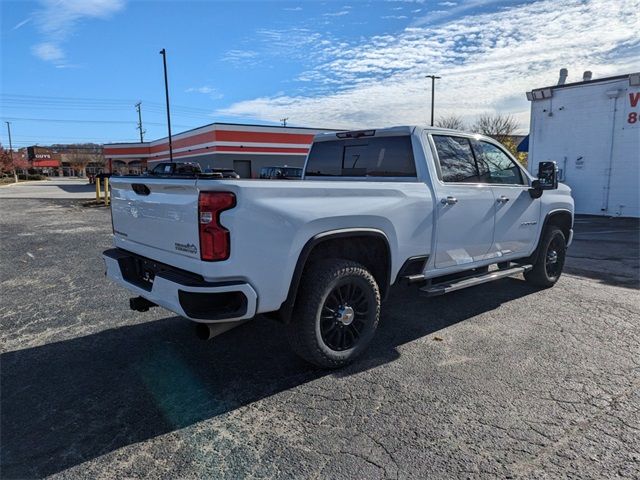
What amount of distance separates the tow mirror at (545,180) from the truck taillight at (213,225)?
4169 mm

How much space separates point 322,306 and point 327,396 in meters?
0.66

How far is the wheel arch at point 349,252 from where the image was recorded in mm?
3328

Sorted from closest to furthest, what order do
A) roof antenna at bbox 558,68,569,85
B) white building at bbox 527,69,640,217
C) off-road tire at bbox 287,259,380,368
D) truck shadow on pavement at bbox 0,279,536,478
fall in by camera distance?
1. truck shadow on pavement at bbox 0,279,536,478
2. off-road tire at bbox 287,259,380,368
3. white building at bbox 527,69,640,217
4. roof antenna at bbox 558,68,569,85

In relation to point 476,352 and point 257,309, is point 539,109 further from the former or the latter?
point 257,309

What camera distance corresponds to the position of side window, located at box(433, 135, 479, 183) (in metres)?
4.63

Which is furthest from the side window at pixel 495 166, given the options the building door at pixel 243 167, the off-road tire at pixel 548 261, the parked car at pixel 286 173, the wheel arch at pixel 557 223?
the building door at pixel 243 167

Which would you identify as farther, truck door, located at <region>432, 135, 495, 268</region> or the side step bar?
truck door, located at <region>432, 135, 495, 268</region>

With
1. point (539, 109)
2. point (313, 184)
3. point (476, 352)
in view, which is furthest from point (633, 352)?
point (539, 109)

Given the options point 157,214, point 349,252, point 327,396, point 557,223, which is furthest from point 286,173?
point 327,396

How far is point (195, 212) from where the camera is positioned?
3.00m

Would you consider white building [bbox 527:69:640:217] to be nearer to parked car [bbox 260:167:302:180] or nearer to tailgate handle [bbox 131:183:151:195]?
parked car [bbox 260:167:302:180]

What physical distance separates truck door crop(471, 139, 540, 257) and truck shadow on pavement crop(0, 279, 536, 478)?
1.22 m

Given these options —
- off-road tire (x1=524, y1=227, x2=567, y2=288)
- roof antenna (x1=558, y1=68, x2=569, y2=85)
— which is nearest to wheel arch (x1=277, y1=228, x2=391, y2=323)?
off-road tire (x1=524, y1=227, x2=567, y2=288)

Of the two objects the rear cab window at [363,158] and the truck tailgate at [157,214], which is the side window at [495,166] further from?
the truck tailgate at [157,214]
